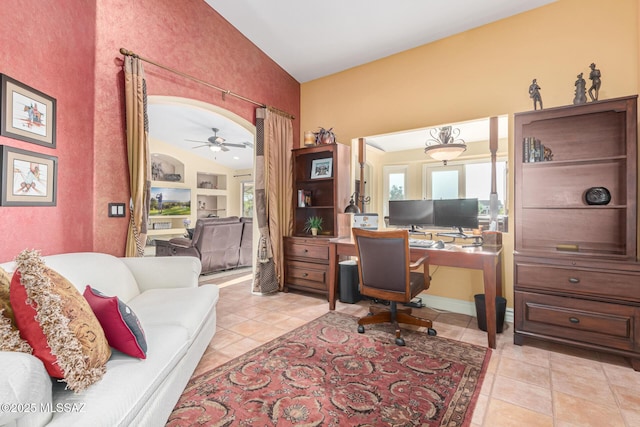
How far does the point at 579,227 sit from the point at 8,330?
369cm

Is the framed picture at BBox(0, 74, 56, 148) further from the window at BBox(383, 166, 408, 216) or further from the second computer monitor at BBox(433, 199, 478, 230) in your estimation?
the second computer monitor at BBox(433, 199, 478, 230)

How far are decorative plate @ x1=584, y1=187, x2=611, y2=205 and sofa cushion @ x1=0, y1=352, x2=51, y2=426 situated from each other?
138 inches

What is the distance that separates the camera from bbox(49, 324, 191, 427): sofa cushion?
983 mm

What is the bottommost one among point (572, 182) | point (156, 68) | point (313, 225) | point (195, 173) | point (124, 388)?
point (124, 388)

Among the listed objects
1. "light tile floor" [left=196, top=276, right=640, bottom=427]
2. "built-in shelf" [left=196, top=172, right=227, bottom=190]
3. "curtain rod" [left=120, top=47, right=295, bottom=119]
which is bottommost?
"light tile floor" [left=196, top=276, right=640, bottom=427]

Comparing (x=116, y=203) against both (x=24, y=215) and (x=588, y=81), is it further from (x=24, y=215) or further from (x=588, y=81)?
(x=588, y=81)

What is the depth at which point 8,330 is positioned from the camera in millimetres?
1001

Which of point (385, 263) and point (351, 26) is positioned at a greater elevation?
point (351, 26)

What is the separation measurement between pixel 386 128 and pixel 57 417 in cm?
357

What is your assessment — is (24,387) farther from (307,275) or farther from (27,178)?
(307,275)

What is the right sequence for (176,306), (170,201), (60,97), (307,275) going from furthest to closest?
1. (170,201)
2. (307,275)
3. (60,97)
4. (176,306)

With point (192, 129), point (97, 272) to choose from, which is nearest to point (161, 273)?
point (97, 272)

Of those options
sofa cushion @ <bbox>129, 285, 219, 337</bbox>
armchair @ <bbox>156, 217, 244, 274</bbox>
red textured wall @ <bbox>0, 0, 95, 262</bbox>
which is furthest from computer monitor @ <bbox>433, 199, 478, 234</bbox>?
armchair @ <bbox>156, 217, 244, 274</bbox>

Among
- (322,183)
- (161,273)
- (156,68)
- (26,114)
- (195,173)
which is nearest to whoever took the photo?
(26,114)
